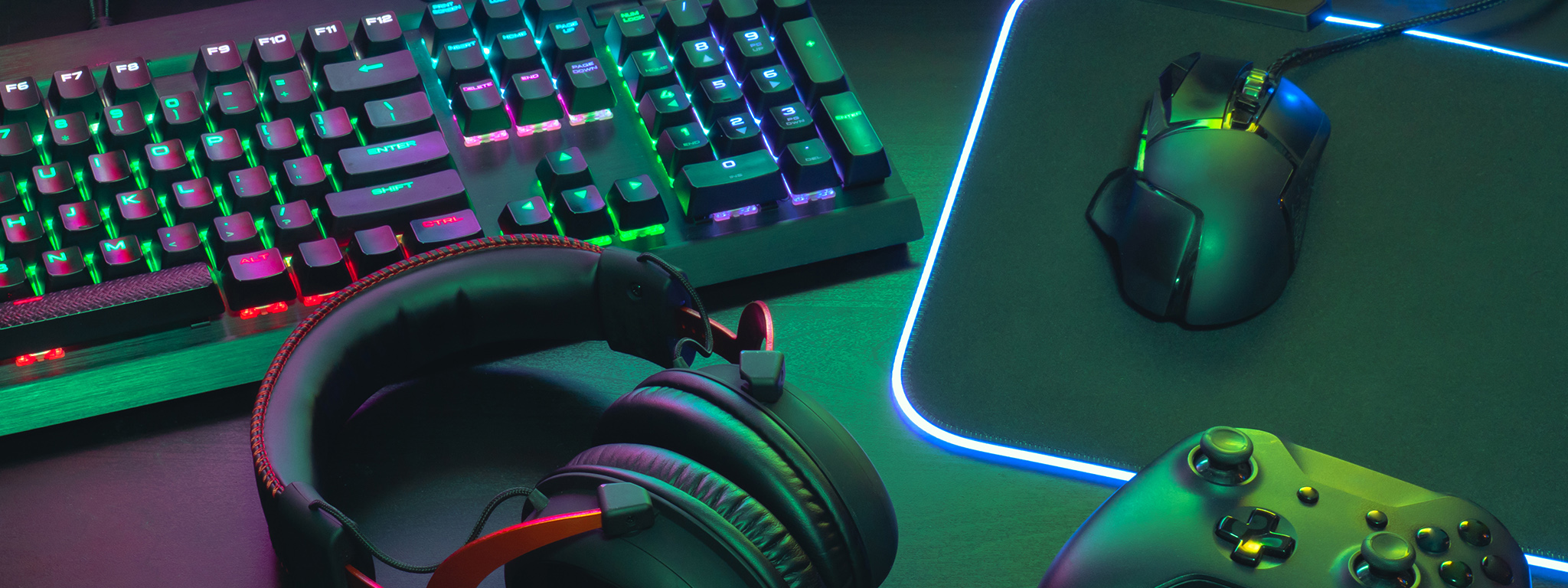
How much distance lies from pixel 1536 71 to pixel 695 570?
0.72 m

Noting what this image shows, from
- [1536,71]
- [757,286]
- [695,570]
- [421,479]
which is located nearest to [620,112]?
[757,286]

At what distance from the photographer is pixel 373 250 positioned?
60 centimetres

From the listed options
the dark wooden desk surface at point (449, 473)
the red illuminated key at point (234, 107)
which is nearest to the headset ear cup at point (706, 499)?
the dark wooden desk surface at point (449, 473)

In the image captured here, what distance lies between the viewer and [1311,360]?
64cm

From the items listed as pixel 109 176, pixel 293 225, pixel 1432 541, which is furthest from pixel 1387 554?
pixel 109 176

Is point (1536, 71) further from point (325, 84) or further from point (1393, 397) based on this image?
point (325, 84)

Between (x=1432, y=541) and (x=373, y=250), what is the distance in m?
0.51

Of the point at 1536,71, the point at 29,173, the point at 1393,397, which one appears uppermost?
the point at 29,173

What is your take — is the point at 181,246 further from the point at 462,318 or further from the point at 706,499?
the point at 706,499

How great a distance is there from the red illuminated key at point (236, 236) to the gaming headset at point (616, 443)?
0.26ft

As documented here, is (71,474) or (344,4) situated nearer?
(71,474)

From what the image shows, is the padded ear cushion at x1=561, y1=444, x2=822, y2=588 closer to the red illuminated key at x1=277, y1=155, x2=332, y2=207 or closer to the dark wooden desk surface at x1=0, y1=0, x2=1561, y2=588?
the dark wooden desk surface at x1=0, y1=0, x2=1561, y2=588

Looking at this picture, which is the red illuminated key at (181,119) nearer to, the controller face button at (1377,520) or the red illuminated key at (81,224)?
the red illuminated key at (81,224)

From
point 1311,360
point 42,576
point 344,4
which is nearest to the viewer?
point 42,576
